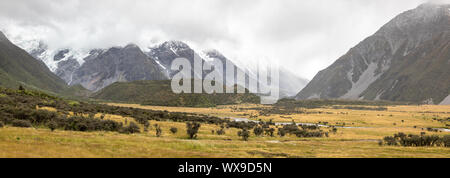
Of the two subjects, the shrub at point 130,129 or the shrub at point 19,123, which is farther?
the shrub at point 130,129

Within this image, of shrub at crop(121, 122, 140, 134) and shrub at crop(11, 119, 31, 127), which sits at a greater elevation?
shrub at crop(11, 119, 31, 127)

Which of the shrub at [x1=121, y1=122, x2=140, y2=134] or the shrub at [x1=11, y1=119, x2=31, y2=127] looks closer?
the shrub at [x1=11, y1=119, x2=31, y2=127]

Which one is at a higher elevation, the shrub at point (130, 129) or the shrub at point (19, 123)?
the shrub at point (19, 123)

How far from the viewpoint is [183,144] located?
34344 mm

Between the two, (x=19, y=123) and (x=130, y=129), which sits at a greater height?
(x=19, y=123)

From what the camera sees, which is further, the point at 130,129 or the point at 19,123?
the point at 130,129
